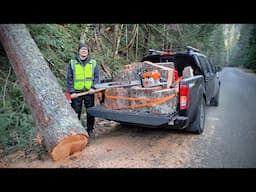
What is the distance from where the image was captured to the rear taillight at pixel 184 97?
3.72 m

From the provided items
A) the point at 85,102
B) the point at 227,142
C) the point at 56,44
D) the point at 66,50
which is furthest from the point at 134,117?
the point at 66,50

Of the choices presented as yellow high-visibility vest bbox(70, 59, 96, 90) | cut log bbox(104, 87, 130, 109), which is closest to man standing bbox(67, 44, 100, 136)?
yellow high-visibility vest bbox(70, 59, 96, 90)

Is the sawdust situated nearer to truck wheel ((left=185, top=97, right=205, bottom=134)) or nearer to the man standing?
truck wheel ((left=185, top=97, right=205, bottom=134))

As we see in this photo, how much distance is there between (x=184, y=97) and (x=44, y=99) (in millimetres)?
2361

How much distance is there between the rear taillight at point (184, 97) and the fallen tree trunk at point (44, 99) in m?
1.69

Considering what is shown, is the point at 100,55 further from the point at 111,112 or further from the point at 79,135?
the point at 79,135

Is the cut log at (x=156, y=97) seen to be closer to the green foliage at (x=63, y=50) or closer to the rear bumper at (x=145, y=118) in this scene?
the rear bumper at (x=145, y=118)

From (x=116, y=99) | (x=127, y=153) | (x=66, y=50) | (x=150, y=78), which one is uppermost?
(x=66, y=50)

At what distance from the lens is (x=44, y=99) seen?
3.78 meters

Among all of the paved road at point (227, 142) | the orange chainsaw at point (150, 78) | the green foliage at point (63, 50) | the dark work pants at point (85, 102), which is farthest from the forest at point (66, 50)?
the paved road at point (227, 142)

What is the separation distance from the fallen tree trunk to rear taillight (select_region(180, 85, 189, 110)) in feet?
5.55

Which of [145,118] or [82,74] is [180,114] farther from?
[82,74]
